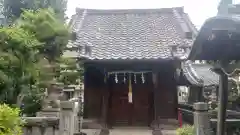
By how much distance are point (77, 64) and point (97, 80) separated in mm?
1370

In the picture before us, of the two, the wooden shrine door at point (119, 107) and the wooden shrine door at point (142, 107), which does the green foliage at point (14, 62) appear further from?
the wooden shrine door at point (142, 107)

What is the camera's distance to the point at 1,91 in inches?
310

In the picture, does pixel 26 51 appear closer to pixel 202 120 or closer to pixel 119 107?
pixel 202 120

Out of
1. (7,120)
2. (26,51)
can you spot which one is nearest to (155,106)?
(26,51)

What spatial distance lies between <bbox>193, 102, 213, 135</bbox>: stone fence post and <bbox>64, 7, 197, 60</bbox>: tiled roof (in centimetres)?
557

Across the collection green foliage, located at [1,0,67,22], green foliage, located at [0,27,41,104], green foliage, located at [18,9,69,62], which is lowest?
green foliage, located at [0,27,41,104]

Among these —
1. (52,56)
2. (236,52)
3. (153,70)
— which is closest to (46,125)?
(52,56)

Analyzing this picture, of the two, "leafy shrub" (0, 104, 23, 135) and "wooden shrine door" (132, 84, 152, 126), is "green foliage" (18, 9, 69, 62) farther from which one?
"wooden shrine door" (132, 84, 152, 126)

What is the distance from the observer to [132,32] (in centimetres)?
1529

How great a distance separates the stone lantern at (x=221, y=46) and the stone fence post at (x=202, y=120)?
0.52 metres

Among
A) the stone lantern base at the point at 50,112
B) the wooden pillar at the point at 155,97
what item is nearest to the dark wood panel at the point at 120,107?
the wooden pillar at the point at 155,97

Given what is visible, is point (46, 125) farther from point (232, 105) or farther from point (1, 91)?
point (232, 105)

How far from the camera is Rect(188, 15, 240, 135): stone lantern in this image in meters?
4.82

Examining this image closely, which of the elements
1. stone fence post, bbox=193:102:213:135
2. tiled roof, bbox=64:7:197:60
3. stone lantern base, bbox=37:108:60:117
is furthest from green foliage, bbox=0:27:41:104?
stone fence post, bbox=193:102:213:135
